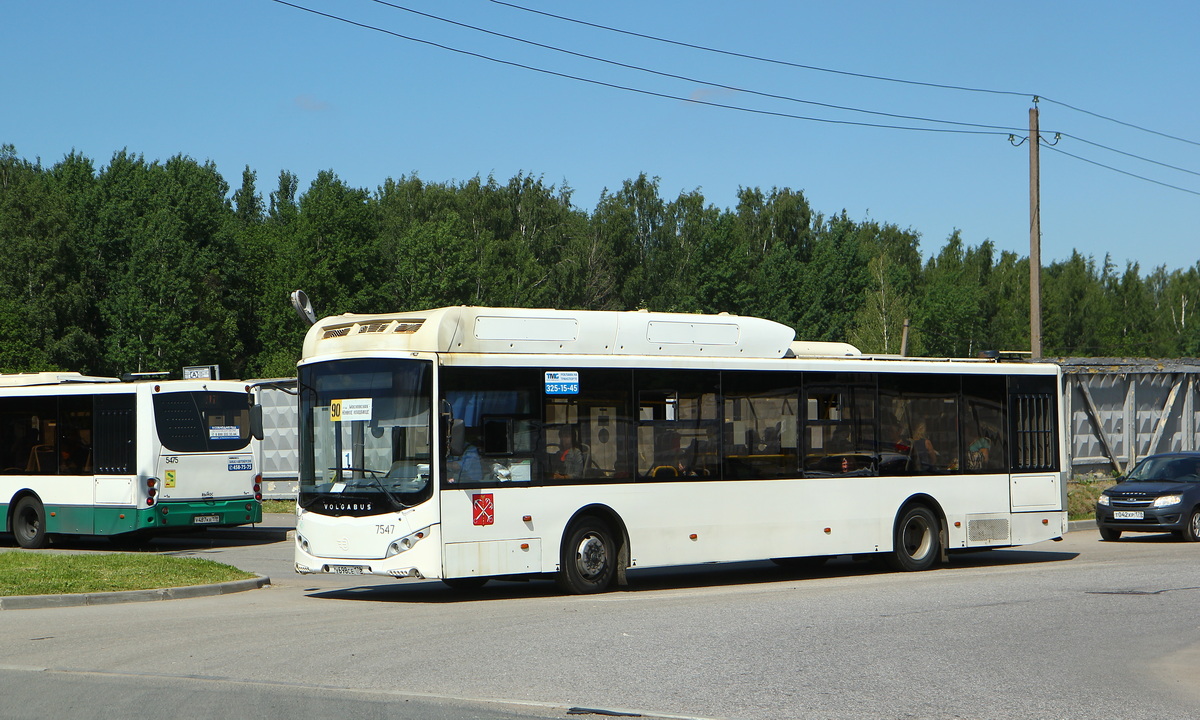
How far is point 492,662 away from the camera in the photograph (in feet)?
32.6

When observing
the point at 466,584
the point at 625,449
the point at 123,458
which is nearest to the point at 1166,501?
the point at 625,449

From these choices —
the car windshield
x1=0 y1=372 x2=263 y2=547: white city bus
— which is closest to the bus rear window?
x1=0 y1=372 x2=263 y2=547: white city bus

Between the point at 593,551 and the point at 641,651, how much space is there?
4490 millimetres

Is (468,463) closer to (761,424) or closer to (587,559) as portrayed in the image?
(587,559)

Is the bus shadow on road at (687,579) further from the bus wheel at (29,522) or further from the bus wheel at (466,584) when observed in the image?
the bus wheel at (29,522)

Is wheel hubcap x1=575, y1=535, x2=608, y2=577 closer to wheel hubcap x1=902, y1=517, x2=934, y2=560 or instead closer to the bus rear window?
wheel hubcap x1=902, y1=517, x2=934, y2=560

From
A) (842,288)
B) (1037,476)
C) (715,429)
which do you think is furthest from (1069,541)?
(842,288)

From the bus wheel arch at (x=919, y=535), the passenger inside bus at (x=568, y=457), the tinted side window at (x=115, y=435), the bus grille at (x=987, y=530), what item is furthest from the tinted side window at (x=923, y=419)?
the tinted side window at (x=115, y=435)

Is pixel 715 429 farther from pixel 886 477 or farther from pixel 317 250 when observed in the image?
pixel 317 250

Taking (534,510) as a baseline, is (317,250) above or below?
above

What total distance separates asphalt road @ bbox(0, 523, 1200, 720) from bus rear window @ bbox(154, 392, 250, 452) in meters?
6.93

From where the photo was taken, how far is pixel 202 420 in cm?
2266

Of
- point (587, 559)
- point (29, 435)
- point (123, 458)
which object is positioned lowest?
point (587, 559)

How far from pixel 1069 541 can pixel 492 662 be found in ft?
54.2
